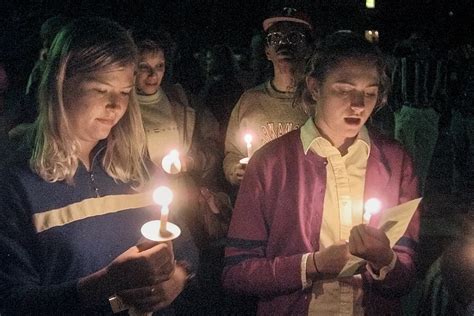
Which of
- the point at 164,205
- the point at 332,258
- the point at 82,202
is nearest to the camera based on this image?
the point at 164,205

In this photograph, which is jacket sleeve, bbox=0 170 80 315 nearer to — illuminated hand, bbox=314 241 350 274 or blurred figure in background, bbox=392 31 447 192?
illuminated hand, bbox=314 241 350 274

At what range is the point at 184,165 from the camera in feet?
14.1

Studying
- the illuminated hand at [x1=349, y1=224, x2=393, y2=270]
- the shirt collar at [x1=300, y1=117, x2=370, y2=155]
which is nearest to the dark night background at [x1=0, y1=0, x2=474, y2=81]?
the shirt collar at [x1=300, y1=117, x2=370, y2=155]

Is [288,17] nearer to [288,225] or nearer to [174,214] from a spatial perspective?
[174,214]

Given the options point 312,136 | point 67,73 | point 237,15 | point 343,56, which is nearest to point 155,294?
point 67,73

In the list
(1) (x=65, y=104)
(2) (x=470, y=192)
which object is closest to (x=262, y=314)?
(1) (x=65, y=104)

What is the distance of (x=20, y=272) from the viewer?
2.45 meters

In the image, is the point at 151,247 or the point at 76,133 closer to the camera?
the point at 151,247

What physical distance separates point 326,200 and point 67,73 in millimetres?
1316

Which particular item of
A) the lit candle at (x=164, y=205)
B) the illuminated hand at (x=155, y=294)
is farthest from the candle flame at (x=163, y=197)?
the illuminated hand at (x=155, y=294)

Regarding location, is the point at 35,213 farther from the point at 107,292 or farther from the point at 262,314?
the point at 262,314

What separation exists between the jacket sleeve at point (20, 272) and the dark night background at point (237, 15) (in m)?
7.27

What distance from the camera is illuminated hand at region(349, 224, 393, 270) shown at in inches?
97.7

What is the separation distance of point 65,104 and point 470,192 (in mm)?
8291
